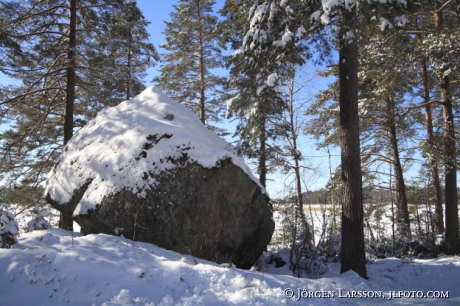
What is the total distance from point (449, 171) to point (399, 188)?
85.5 inches

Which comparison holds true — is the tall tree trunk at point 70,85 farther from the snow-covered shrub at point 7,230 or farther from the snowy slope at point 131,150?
the snow-covered shrub at point 7,230

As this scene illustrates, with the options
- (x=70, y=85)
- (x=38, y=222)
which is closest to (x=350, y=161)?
(x=38, y=222)

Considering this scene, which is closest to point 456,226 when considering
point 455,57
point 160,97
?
point 455,57

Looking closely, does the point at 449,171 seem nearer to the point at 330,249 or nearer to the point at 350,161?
the point at 330,249

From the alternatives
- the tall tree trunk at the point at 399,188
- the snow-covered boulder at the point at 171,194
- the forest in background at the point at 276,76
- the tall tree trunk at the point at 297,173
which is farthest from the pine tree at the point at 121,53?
the tall tree trunk at the point at 399,188

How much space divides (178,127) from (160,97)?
170cm

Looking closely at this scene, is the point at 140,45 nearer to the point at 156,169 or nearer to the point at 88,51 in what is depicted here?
the point at 88,51

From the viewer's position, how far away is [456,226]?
8578 mm

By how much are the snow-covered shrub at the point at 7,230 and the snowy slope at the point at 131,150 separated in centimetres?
146

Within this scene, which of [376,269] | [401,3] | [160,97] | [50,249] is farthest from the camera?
[160,97]

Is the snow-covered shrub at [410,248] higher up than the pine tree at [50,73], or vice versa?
the pine tree at [50,73]

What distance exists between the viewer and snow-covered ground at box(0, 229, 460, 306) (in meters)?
3.67

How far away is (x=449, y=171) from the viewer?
8781mm

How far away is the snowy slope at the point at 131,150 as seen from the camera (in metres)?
5.88
